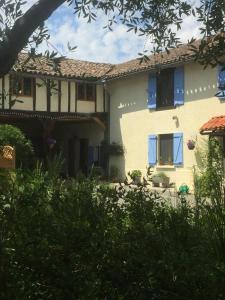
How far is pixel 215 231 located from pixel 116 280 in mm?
1063

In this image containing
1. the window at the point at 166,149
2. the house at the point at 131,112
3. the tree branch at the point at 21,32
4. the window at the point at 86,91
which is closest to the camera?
the tree branch at the point at 21,32

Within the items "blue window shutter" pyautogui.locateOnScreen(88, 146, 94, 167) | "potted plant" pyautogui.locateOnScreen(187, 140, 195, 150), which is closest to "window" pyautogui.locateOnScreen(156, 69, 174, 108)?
"potted plant" pyautogui.locateOnScreen(187, 140, 195, 150)

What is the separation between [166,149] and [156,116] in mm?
1340

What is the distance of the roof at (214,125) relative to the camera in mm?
15172

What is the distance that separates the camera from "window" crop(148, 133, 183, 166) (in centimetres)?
1780

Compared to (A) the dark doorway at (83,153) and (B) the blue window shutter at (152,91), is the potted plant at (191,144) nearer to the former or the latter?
(B) the blue window shutter at (152,91)

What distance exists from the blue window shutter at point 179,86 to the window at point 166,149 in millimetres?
1406

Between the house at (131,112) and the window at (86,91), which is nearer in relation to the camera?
the house at (131,112)

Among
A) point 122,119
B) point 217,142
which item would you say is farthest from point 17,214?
point 122,119

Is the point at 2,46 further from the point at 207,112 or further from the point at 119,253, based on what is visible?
the point at 207,112

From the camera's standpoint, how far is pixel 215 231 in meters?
3.39

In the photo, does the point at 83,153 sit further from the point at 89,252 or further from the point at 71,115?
the point at 89,252

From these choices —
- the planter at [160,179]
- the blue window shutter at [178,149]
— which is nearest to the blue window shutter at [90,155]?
the planter at [160,179]

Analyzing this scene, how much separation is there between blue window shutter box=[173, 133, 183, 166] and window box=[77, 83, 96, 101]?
4.72 metres
